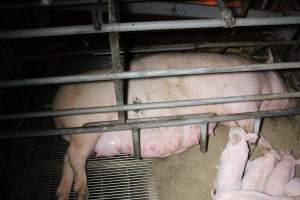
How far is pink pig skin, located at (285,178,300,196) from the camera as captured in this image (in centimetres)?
216

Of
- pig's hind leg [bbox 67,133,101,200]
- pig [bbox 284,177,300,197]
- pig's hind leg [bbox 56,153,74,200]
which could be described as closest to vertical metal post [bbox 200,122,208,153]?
pig [bbox 284,177,300,197]

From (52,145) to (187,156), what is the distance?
44.5 inches

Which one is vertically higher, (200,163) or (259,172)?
(200,163)

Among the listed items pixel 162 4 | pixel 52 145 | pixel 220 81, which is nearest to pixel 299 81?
pixel 220 81

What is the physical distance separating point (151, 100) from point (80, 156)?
66cm

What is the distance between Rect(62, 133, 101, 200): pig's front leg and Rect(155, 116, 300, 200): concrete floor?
22.1 inches

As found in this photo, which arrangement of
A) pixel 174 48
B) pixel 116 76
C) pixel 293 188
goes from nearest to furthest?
pixel 116 76 → pixel 293 188 → pixel 174 48

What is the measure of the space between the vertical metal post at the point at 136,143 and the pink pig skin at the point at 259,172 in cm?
79

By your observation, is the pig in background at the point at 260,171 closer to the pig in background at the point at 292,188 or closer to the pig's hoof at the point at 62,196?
the pig in background at the point at 292,188

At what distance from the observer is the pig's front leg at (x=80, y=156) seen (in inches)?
89.7

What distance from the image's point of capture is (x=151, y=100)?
2.31 meters

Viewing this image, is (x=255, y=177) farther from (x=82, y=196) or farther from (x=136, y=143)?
(x=82, y=196)

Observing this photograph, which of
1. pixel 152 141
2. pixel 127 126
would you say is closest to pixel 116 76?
pixel 127 126

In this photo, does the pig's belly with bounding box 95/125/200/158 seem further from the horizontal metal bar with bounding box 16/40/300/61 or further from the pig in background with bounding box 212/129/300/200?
the horizontal metal bar with bounding box 16/40/300/61
